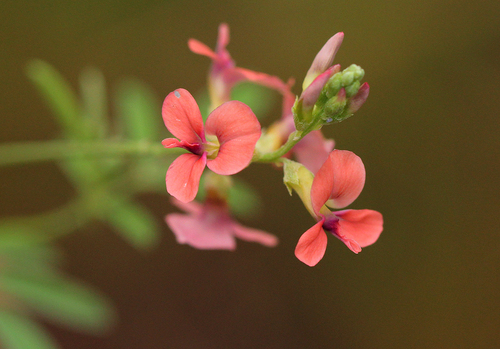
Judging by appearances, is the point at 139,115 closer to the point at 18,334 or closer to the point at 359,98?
the point at 18,334

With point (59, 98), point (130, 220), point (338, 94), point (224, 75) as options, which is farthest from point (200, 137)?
point (130, 220)

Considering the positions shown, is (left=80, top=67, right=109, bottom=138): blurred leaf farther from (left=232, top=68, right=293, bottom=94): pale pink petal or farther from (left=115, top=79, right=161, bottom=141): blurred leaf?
(left=232, top=68, right=293, bottom=94): pale pink petal

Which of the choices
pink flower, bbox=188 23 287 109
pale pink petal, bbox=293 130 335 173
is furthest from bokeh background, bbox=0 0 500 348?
pale pink petal, bbox=293 130 335 173

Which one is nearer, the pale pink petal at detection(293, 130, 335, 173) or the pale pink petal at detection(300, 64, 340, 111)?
the pale pink petal at detection(300, 64, 340, 111)

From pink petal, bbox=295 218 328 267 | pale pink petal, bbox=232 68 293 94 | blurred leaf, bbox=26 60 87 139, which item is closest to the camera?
pink petal, bbox=295 218 328 267

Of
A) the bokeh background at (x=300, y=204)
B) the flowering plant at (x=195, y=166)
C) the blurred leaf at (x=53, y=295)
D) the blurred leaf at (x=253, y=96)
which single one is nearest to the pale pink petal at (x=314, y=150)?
the flowering plant at (x=195, y=166)

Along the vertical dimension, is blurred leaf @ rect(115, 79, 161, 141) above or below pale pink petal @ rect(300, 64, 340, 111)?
above

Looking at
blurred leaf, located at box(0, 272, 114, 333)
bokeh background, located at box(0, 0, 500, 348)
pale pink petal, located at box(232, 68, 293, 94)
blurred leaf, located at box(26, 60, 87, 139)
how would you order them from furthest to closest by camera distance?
bokeh background, located at box(0, 0, 500, 348)
blurred leaf, located at box(0, 272, 114, 333)
blurred leaf, located at box(26, 60, 87, 139)
pale pink petal, located at box(232, 68, 293, 94)

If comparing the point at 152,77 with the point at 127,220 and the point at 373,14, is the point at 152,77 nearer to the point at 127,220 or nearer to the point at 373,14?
the point at 127,220
